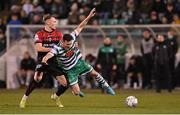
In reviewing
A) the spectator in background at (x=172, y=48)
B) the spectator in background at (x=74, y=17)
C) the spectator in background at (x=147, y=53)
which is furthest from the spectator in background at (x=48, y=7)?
the spectator in background at (x=172, y=48)

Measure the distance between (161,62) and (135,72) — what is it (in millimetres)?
2496

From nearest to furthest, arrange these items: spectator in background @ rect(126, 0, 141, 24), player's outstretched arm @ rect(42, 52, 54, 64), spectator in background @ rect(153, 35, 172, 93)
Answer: player's outstretched arm @ rect(42, 52, 54, 64), spectator in background @ rect(153, 35, 172, 93), spectator in background @ rect(126, 0, 141, 24)

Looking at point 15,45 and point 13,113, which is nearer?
point 13,113

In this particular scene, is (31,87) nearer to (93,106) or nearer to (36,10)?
(93,106)

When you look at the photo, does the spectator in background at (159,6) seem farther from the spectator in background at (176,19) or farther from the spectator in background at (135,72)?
the spectator in background at (135,72)

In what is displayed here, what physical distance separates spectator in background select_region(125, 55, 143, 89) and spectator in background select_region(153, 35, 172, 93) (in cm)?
193

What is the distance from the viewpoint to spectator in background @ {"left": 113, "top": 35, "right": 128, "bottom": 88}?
1090 inches

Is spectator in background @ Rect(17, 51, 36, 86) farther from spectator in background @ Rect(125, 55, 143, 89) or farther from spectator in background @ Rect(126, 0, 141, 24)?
→ spectator in background @ Rect(126, 0, 141, 24)

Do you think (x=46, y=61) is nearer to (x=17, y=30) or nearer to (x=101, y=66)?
(x=101, y=66)

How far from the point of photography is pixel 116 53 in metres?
26.8

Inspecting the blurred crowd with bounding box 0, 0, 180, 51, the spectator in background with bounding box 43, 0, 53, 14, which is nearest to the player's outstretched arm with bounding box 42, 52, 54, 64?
the blurred crowd with bounding box 0, 0, 180, 51

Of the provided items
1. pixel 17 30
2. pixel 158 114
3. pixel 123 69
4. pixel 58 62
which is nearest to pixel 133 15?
pixel 123 69

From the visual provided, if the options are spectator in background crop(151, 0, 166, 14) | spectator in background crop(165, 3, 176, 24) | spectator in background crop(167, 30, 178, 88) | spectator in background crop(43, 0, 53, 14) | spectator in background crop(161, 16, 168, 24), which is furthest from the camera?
spectator in background crop(43, 0, 53, 14)

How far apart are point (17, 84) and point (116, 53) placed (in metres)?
4.68
